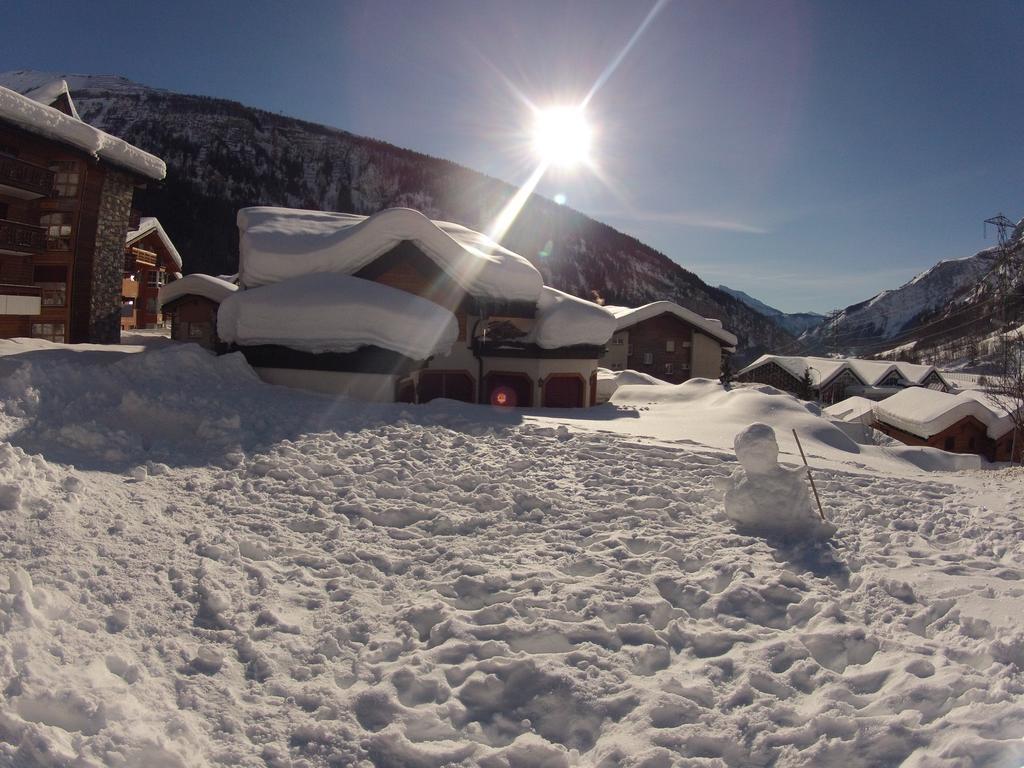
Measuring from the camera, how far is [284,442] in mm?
9070

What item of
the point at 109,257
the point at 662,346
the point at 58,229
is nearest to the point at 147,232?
the point at 109,257

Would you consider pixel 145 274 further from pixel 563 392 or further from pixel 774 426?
pixel 774 426

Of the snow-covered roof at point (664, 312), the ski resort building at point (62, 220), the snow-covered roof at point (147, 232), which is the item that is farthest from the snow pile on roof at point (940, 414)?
the snow-covered roof at point (147, 232)

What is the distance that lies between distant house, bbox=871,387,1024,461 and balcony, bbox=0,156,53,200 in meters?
36.1

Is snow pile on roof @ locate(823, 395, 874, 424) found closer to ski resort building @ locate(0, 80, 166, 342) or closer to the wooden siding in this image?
the wooden siding

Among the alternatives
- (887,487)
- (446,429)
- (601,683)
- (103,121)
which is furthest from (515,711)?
(103,121)

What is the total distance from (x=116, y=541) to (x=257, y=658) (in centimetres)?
217

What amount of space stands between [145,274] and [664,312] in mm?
32294

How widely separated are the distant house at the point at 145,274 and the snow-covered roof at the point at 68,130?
16554mm

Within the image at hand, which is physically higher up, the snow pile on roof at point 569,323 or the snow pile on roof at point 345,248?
the snow pile on roof at point 345,248

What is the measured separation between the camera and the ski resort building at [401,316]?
547 inches

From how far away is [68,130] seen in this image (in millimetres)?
14992

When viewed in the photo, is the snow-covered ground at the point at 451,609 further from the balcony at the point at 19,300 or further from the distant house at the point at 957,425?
the distant house at the point at 957,425

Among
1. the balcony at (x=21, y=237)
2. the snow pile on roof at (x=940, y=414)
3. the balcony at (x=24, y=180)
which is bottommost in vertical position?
the snow pile on roof at (x=940, y=414)
